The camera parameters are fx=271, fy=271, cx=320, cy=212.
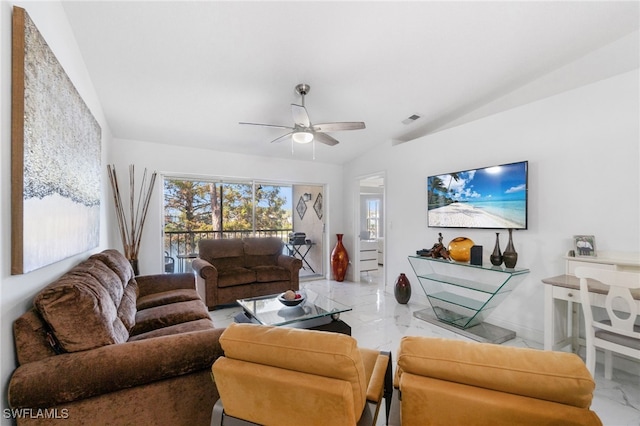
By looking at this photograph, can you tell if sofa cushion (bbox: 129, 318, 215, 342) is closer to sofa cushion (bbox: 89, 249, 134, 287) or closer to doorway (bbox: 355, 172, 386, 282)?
sofa cushion (bbox: 89, 249, 134, 287)

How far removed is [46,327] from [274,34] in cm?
234

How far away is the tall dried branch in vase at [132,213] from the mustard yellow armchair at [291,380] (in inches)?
135

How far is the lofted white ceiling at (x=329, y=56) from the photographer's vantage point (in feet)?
6.65

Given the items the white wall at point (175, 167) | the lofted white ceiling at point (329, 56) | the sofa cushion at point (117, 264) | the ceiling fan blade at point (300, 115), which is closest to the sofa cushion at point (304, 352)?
the sofa cushion at point (117, 264)

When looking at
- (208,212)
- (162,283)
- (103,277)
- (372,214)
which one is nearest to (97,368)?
(103,277)

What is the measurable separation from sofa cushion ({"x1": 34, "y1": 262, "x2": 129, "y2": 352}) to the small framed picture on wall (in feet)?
11.4

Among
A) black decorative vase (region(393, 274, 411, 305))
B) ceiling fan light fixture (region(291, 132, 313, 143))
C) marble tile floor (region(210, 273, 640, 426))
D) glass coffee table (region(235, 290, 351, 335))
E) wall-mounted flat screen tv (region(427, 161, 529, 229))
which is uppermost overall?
ceiling fan light fixture (region(291, 132, 313, 143))

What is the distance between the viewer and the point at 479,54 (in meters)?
2.56

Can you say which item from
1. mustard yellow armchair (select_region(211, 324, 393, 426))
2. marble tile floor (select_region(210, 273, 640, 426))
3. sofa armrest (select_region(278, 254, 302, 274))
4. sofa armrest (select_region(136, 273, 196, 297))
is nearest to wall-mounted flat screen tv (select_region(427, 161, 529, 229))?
marble tile floor (select_region(210, 273, 640, 426))

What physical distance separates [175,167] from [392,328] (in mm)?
3808

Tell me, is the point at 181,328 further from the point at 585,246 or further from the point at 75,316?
the point at 585,246

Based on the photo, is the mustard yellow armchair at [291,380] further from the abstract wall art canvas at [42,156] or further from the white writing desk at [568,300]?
the white writing desk at [568,300]

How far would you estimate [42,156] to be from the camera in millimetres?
1293

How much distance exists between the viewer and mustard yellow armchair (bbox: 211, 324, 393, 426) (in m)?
0.87
